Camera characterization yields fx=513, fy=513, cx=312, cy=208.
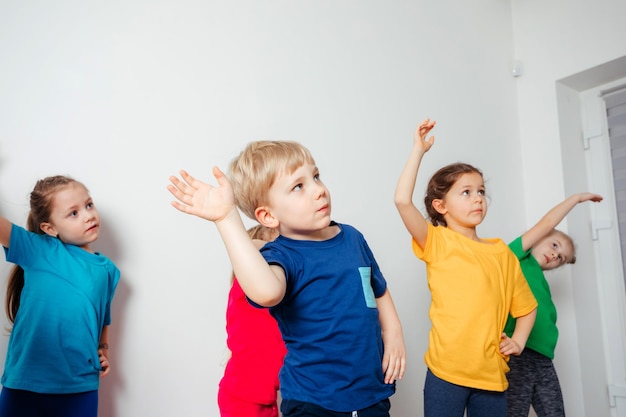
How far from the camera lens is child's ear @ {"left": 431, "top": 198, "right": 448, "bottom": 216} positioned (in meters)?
1.96

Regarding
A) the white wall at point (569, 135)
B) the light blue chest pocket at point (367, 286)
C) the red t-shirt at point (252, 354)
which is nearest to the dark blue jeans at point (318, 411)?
the light blue chest pocket at point (367, 286)

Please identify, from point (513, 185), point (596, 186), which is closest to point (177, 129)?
point (513, 185)

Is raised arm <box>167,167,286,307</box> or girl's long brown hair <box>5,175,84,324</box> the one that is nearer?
raised arm <box>167,167,286,307</box>

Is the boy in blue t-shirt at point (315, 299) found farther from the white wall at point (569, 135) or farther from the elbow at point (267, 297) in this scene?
the white wall at point (569, 135)

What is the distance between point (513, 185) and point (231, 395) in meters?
Answer: 2.35

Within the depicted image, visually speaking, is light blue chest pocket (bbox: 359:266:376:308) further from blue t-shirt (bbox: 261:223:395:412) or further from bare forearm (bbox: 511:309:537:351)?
bare forearm (bbox: 511:309:537:351)

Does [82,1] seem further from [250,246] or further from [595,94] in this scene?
[595,94]

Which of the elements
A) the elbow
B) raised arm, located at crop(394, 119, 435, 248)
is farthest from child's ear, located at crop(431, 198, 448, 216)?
the elbow

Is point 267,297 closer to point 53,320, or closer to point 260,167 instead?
point 260,167

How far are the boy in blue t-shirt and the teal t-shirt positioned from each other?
3.92 ft

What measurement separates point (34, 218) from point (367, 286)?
40.3 inches

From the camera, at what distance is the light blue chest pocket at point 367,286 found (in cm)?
124

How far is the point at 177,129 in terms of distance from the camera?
1930mm

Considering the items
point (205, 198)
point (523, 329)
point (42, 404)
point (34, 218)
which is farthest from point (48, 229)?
point (523, 329)
